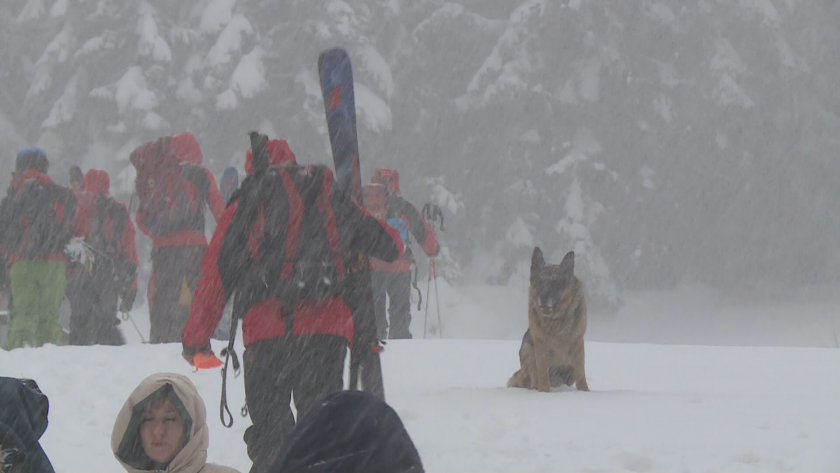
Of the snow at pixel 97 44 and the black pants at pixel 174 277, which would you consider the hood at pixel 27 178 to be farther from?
the snow at pixel 97 44

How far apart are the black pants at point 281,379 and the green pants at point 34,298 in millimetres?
6193

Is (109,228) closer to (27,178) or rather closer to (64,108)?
(27,178)

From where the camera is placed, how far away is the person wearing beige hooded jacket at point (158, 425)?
3068mm

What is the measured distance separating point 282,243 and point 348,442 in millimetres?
2459

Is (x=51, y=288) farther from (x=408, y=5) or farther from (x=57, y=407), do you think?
(x=408, y=5)

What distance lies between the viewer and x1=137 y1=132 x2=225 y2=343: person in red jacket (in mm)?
9070

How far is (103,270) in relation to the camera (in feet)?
33.9

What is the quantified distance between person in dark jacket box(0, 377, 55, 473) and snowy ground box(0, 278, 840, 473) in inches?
99.8

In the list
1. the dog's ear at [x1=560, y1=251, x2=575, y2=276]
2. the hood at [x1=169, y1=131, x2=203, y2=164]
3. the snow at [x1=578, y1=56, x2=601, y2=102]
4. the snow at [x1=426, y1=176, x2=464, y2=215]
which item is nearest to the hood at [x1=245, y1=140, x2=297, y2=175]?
the dog's ear at [x1=560, y1=251, x2=575, y2=276]

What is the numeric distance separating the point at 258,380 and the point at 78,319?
23.8 feet

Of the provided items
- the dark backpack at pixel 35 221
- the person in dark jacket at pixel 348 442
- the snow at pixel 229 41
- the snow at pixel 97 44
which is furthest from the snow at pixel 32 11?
the person in dark jacket at pixel 348 442

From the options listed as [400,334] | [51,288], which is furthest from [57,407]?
[400,334]

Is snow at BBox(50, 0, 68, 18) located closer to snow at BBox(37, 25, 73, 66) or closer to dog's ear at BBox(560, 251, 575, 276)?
snow at BBox(37, 25, 73, 66)

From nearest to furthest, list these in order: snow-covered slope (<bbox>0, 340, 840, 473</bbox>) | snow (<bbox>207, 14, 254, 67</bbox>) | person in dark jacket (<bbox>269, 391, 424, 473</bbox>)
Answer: person in dark jacket (<bbox>269, 391, 424, 473</bbox>) → snow-covered slope (<bbox>0, 340, 840, 473</bbox>) → snow (<bbox>207, 14, 254, 67</bbox>)
